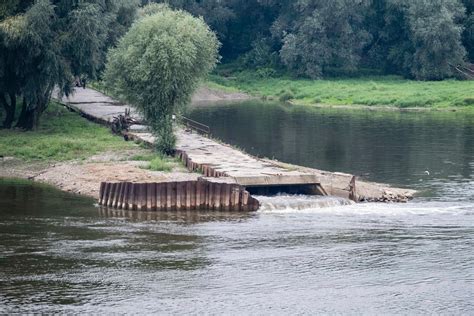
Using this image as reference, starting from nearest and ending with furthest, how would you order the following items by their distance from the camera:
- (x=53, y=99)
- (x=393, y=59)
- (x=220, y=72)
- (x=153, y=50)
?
1. (x=153, y=50)
2. (x=53, y=99)
3. (x=393, y=59)
4. (x=220, y=72)


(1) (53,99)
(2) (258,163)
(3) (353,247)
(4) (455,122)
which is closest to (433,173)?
(2) (258,163)

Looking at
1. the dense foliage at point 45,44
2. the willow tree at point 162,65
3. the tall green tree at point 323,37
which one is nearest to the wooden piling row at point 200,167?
the willow tree at point 162,65

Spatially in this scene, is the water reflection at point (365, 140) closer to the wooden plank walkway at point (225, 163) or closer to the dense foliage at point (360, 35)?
the wooden plank walkway at point (225, 163)

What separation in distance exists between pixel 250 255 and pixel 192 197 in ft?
32.4

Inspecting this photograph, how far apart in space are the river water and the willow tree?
8.31 metres

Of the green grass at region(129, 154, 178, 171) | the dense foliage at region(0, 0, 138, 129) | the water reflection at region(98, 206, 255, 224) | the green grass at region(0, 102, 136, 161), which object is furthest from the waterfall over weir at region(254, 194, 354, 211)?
the dense foliage at region(0, 0, 138, 129)

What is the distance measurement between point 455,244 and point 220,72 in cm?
9461

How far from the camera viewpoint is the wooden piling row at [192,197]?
2005 inches

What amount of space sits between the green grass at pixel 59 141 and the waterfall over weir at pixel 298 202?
15844 millimetres

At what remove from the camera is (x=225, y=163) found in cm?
5844

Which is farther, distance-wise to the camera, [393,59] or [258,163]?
[393,59]

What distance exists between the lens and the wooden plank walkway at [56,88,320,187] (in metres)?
53.6

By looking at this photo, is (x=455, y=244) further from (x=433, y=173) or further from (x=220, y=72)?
(x=220, y=72)

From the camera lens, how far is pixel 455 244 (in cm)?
4356
